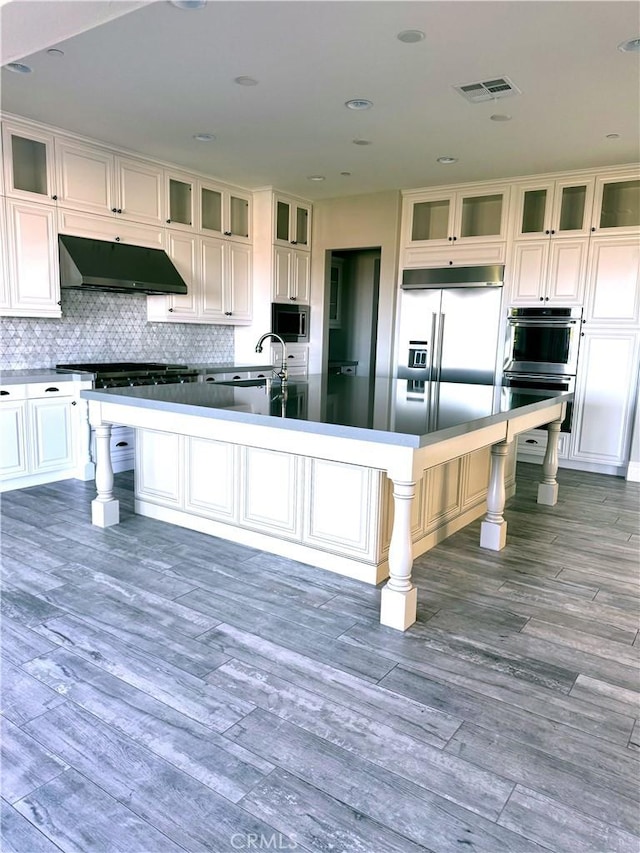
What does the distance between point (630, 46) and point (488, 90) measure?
2.65 feet

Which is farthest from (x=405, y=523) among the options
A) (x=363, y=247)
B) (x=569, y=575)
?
(x=363, y=247)

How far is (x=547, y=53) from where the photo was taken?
3.06 metres

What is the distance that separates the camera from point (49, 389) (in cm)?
437

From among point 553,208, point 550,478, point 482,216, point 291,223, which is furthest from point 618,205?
point 291,223

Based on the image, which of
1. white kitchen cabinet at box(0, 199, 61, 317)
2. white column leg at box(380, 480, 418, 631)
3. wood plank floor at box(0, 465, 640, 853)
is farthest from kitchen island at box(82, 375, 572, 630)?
white kitchen cabinet at box(0, 199, 61, 317)

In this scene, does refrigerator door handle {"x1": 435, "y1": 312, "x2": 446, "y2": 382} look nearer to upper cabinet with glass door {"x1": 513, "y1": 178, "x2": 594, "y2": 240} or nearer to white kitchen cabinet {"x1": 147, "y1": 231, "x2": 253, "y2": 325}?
upper cabinet with glass door {"x1": 513, "y1": 178, "x2": 594, "y2": 240}

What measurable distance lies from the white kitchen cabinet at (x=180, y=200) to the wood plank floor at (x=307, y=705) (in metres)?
3.43

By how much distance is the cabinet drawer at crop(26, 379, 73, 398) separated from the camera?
168 inches

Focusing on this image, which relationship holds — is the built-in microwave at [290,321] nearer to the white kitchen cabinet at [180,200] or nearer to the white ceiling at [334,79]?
the white kitchen cabinet at [180,200]

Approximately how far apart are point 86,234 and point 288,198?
247cm

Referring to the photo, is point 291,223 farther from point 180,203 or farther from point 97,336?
point 97,336

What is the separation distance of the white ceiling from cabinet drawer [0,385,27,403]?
6.29ft

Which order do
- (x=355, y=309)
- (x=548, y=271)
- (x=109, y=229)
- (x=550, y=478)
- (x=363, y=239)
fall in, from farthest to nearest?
(x=355, y=309), (x=363, y=239), (x=548, y=271), (x=109, y=229), (x=550, y=478)

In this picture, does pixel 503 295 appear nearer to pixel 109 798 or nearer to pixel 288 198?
pixel 288 198
